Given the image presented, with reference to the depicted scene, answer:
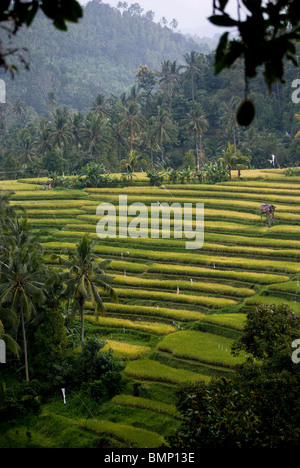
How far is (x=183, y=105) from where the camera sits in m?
59.0

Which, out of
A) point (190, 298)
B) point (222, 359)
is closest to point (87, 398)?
point (222, 359)

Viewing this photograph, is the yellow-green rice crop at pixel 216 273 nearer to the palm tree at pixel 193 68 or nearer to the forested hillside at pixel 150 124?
the forested hillside at pixel 150 124

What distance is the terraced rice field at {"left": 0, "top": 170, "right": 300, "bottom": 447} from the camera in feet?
53.5

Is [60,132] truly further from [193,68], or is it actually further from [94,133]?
[193,68]

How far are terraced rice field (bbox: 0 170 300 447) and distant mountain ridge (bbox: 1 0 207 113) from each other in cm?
4668

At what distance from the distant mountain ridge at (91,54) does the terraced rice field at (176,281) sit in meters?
46.7

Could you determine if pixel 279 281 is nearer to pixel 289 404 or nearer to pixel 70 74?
pixel 289 404

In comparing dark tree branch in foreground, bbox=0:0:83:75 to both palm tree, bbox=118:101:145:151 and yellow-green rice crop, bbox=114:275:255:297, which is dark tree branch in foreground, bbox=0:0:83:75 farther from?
palm tree, bbox=118:101:145:151

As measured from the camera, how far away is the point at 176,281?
80.2ft

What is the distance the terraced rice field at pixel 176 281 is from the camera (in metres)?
16.3

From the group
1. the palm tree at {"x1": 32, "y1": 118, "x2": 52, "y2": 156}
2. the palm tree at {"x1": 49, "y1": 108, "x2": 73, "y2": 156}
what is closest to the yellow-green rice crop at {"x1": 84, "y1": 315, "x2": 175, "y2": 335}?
the palm tree at {"x1": 49, "y1": 108, "x2": 73, "y2": 156}

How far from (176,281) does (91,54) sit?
9054 cm

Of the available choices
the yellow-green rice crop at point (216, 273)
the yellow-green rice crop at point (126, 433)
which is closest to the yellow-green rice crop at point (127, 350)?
the yellow-green rice crop at point (126, 433)

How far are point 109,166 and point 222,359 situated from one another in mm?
35722
